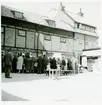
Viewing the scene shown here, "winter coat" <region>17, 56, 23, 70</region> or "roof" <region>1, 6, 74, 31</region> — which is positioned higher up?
"roof" <region>1, 6, 74, 31</region>

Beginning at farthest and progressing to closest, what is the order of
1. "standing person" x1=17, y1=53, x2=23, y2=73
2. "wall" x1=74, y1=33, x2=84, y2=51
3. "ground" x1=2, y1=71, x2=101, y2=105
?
"wall" x1=74, y1=33, x2=84, y2=51 → "standing person" x1=17, y1=53, x2=23, y2=73 → "ground" x1=2, y1=71, x2=101, y2=105

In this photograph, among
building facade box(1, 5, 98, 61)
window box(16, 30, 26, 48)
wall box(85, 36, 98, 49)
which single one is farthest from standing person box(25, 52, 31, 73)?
wall box(85, 36, 98, 49)

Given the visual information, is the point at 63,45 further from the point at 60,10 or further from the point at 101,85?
the point at 101,85

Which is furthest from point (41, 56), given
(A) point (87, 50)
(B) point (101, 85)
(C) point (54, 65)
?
(B) point (101, 85)

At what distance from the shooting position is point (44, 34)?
409 cm

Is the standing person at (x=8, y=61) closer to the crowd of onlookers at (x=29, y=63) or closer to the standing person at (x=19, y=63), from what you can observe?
the crowd of onlookers at (x=29, y=63)

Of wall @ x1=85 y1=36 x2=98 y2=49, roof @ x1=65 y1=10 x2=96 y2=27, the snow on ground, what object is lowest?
the snow on ground

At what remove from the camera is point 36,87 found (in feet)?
12.7

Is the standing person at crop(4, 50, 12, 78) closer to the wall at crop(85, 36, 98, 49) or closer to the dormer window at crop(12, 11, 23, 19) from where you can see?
the dormer window at crop(12, 11, 23, 19)

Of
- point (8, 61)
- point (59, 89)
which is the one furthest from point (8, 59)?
point (59, 89)

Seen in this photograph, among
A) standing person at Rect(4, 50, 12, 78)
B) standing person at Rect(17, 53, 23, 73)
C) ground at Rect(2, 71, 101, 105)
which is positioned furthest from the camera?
standing person at Rect(17, 53, 23, 73)

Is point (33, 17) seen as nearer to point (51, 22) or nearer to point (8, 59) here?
point (51, 22)

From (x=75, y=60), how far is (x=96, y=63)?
0.41 metres

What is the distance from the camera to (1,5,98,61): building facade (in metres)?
3.93
